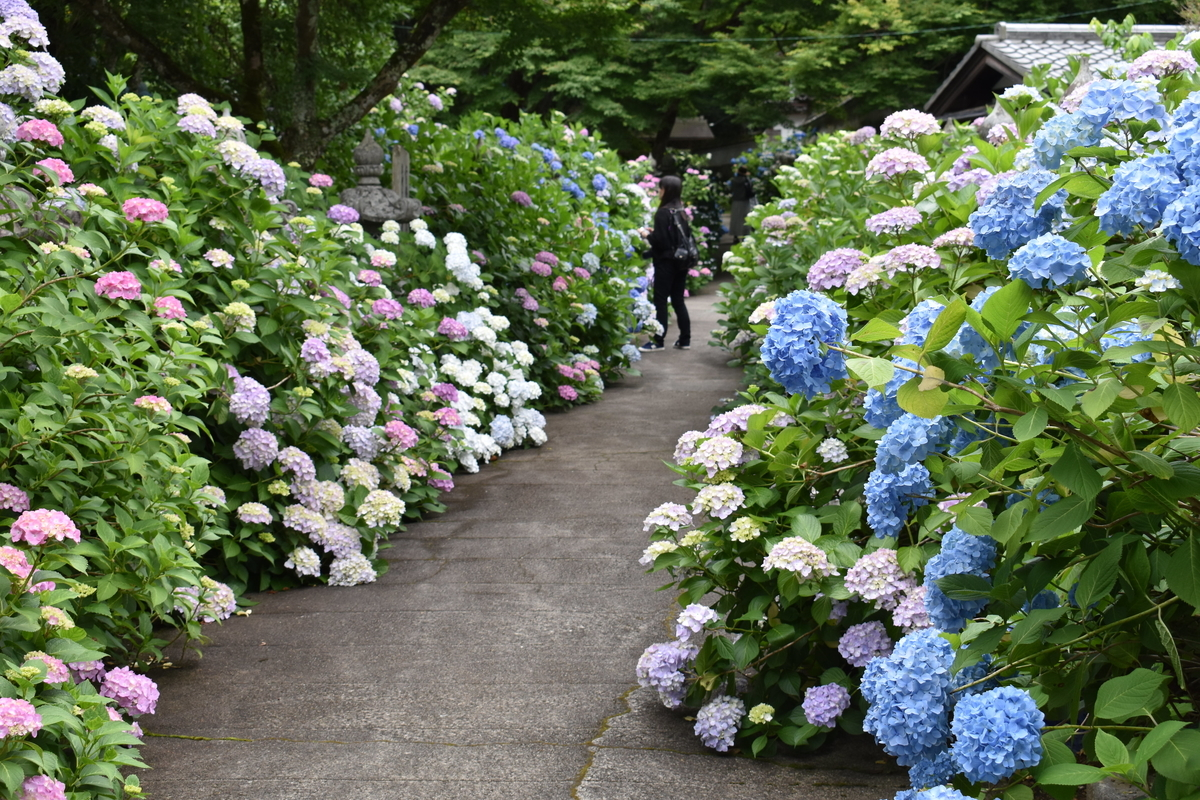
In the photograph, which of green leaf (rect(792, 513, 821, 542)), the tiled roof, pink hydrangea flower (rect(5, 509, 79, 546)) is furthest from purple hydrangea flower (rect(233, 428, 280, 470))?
the tiled roof

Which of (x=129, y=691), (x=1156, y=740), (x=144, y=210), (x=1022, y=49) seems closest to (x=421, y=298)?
(x=144, y=210)

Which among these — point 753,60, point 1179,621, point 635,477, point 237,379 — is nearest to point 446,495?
point 635,477

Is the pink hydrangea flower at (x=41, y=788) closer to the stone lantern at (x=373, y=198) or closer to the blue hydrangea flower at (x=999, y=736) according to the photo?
the blue hydrangea flower at (x=999, y=736)

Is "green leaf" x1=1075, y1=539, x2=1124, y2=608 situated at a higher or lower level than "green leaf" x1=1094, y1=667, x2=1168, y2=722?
higher

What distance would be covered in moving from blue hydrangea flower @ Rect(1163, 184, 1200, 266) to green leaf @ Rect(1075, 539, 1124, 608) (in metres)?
0.46

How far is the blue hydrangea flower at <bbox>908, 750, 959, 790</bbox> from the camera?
1823mm

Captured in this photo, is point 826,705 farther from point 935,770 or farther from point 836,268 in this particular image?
point 836,268

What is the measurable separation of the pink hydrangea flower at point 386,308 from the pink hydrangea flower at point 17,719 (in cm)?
332

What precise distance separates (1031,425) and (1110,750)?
1.53 ft

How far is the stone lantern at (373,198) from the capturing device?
6.89 m

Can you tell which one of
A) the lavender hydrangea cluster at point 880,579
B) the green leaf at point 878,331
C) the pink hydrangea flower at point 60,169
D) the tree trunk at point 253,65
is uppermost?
the tree trunk at point 253,65

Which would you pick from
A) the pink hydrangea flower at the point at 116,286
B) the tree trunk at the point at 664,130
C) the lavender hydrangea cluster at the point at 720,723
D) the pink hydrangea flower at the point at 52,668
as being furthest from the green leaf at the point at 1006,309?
the tree trunk at the point at 664,130

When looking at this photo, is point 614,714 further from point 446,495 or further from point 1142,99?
point 446,495

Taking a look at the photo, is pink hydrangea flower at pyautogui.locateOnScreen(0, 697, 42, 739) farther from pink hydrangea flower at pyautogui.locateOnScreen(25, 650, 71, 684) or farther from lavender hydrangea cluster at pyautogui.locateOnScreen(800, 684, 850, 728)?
lavender hydrangea cluster at pyautogui.locateOnScreen(800, 684, 850, 728)
